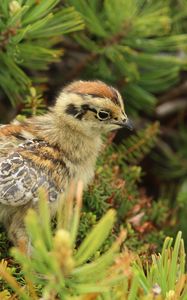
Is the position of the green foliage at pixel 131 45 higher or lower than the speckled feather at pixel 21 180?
higher

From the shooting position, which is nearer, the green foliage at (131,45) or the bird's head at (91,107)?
the bird's head at (91,107)

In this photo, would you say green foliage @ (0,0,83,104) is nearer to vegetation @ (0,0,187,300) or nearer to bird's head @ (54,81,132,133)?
vegetation @ (0,0,187,300)

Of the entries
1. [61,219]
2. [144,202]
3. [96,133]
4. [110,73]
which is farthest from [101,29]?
[61,219]

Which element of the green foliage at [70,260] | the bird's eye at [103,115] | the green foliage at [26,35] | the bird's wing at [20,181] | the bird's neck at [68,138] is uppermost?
the green foliage at [26,35]

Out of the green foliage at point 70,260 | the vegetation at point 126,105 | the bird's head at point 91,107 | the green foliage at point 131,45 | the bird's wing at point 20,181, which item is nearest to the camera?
the green foliage at point 70,260

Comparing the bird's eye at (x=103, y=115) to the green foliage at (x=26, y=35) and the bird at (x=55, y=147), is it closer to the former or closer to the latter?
the bird at (x=55, y=147)

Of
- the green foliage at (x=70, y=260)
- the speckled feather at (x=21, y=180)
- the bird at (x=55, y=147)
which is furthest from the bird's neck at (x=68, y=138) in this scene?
the green foliage at (x=70, y=260)
